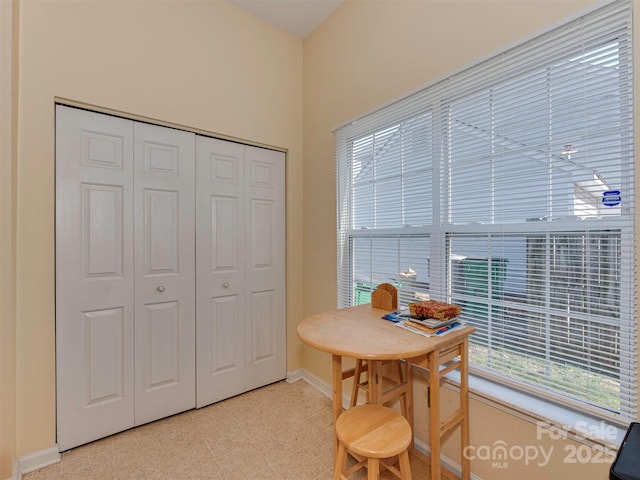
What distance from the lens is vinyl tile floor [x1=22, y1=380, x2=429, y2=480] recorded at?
1655 mm

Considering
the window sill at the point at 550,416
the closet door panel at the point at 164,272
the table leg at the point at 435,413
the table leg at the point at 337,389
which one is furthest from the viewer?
the closet door panel at the point at 164,272

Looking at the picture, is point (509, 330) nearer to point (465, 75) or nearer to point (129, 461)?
point (465, 75)

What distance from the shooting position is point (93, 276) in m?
1.90

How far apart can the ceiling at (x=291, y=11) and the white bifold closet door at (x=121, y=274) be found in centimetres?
123

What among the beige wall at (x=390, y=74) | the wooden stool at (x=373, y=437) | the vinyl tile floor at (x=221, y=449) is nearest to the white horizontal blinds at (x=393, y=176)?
the beige wall at (x=390, y=74)

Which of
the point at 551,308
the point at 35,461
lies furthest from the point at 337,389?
the point at 35,461

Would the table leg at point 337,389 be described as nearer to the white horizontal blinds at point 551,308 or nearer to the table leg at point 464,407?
the table leg at point 464,407

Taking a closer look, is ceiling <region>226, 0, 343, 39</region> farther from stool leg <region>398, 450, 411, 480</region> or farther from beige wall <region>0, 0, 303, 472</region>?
stool leg <region>398, 450, 411, 480</region>

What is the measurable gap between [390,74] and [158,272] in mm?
2149

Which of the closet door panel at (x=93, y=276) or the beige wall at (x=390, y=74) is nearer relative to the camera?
the beige wall at (x=390, y=74)

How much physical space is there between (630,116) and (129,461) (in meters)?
2.99

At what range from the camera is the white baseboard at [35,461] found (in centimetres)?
164

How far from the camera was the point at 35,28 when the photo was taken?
5.60 feet

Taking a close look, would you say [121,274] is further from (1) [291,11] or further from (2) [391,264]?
(1) [291,11]
